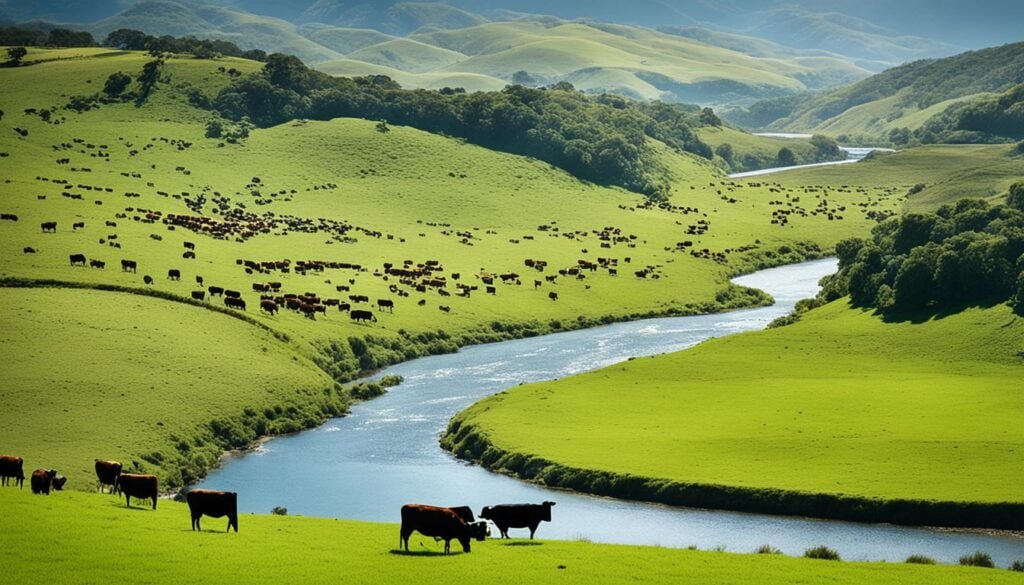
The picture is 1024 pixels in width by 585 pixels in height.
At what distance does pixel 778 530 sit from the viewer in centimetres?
6194

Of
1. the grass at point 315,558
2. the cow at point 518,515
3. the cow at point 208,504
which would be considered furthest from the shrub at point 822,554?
the cow at point 208,504

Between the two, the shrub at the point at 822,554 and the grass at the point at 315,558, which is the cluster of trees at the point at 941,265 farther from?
the grass at the point at 315,558

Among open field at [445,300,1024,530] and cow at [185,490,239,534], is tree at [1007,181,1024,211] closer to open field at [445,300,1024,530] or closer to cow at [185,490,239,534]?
open field at [445,300,1024,530]

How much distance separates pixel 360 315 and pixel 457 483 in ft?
144

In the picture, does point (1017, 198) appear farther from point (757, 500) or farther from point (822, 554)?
point (822, 554)

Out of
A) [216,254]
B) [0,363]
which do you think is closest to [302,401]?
[0,363]

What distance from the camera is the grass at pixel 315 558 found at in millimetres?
38750

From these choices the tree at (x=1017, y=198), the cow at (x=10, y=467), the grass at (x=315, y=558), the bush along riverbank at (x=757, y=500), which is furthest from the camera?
the tree at (x=1017, y=198)

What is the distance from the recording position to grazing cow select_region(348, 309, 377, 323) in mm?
113188

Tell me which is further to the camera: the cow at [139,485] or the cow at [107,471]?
the cow at [107,471]

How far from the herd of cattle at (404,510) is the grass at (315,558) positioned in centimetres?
64

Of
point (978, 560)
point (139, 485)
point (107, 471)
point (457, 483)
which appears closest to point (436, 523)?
point (139, 485)

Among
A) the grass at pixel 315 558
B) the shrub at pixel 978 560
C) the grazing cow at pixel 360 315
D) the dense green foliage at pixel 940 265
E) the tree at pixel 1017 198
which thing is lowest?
the shrub at pixel 978 560

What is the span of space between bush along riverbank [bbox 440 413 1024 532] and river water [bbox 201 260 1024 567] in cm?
71
